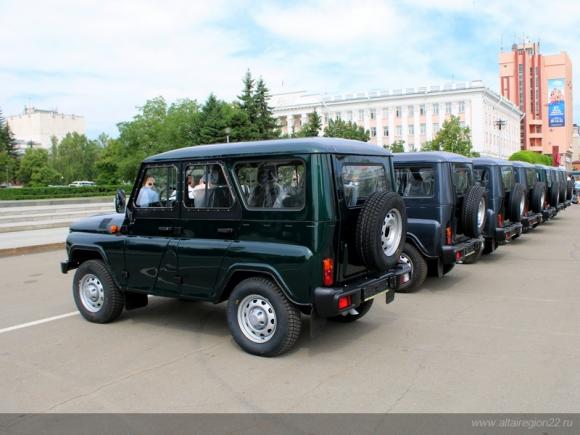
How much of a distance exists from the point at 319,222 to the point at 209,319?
2.60 m

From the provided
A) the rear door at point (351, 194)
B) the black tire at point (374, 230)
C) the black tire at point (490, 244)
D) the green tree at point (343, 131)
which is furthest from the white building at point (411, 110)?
the black tire at point (374, 230)

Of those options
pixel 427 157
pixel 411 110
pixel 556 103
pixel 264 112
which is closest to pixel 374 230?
pixel 427 157

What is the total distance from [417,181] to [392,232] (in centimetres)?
327

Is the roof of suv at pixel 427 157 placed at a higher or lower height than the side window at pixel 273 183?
higher

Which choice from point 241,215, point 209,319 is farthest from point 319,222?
point 209,319

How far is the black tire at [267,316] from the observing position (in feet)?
17.0

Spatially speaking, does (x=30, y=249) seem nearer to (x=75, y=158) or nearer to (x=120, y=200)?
(x=120, y=200)

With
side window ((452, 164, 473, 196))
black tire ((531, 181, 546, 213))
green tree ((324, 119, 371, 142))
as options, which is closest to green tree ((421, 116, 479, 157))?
green tree ((324, 119, 371, 142))

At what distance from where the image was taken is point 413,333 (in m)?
6.18

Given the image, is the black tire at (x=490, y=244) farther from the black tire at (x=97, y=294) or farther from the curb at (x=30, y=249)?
the curb at (x=30, y=249)

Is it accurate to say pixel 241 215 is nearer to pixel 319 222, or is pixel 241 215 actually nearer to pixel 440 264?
pixel 319 222

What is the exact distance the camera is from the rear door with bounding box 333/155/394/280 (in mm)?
5258

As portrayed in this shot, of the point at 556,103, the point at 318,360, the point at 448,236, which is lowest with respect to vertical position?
the point at 318,360

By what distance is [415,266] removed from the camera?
27.3ft
